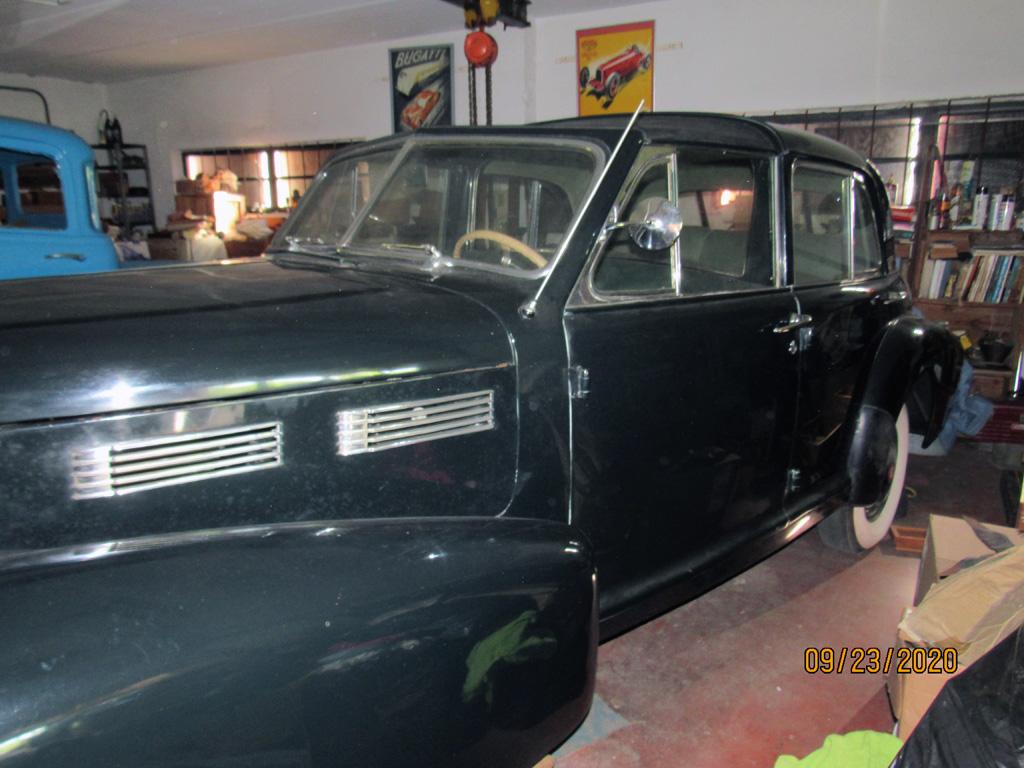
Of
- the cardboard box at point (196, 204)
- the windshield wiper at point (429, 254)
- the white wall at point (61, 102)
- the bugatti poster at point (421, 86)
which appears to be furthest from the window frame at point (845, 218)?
the white wall at point (61, 102)

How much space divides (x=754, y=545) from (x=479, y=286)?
1277 millimetres

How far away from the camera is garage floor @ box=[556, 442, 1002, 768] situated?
2080 millimetres

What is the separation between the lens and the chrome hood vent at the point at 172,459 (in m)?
1.23

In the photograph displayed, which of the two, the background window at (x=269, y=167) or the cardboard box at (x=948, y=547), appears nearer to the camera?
the cardboard box at (x=948, y=547)

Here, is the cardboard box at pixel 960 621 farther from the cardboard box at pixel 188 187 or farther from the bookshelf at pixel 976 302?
the cardboard box at pixel 188 187

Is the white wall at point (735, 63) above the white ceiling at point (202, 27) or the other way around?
the other way around

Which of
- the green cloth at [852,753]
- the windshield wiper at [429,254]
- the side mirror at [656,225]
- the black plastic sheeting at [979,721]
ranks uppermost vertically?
the side mirror at [656,225]

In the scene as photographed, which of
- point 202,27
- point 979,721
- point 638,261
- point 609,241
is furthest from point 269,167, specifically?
point 979,721

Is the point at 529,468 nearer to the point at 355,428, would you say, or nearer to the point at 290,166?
the point at 355,428

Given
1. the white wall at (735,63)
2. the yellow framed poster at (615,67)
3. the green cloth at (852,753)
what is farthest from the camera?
the yellow framed poster at (615,67)

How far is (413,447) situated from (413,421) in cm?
6

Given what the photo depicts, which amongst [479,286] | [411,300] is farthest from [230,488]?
[479,286]
